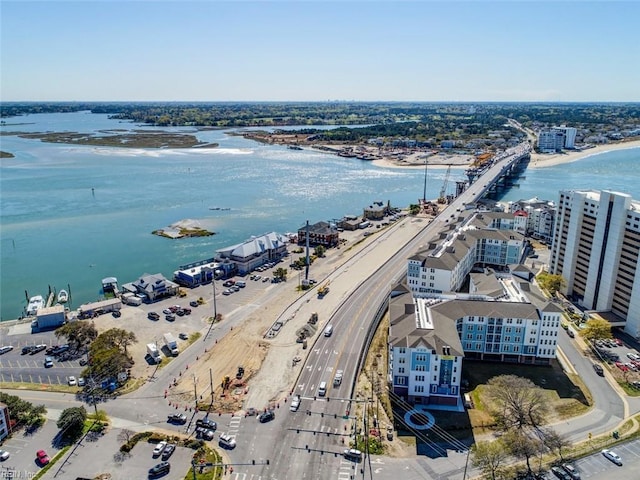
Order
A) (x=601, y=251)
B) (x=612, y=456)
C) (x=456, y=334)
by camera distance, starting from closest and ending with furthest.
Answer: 1. (x=612, y=456)
2. (x=456, y=334)
3. (x=601, y=251)

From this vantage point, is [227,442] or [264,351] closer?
[227,442]

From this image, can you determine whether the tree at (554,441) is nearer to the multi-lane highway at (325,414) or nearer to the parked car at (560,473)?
the parked car at (560,473)

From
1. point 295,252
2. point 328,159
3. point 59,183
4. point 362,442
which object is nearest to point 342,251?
point 295,252

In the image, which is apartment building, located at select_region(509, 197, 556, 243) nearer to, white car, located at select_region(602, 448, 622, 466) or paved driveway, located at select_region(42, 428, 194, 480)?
white car, located at select_region(602, 448, 622, 466)

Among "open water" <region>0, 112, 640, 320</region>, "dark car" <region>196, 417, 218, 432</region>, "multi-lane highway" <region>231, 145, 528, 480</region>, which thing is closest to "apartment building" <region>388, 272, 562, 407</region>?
"multi-lane highway" <region>231, 145, 528, 480</region>

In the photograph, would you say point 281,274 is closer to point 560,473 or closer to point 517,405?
point 517,405

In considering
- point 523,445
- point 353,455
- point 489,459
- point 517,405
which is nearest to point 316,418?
point 353,455
